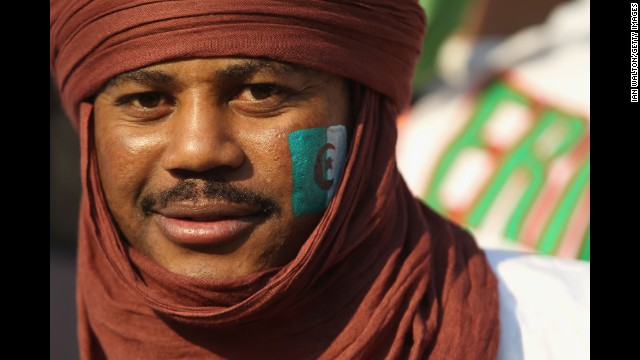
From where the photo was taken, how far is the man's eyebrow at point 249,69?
2367mm

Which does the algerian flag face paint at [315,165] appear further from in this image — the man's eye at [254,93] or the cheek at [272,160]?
the man's eye at [254,93]

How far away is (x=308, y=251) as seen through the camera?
7.99 ft

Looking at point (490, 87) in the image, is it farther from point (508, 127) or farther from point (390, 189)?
point (390, 189)

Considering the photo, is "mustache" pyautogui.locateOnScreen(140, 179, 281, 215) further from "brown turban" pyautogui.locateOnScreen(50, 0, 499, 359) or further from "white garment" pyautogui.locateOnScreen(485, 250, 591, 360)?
"white garment" pyautogui.locateOnScreen(485, 250, 591, 360)

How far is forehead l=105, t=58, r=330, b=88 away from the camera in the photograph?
236 centimetres

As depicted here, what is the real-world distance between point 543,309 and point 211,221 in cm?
99

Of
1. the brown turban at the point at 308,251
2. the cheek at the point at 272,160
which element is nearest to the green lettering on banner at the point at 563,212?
the brown turban at the point at 308,251

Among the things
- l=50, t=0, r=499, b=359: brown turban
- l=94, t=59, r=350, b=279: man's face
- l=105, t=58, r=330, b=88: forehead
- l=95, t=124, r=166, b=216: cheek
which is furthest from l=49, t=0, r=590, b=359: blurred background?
l=95, t=124, r=166, b=216: cheek

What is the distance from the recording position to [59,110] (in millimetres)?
6805

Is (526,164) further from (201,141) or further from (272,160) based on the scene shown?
(201,141)

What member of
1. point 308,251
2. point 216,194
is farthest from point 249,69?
point 308,251

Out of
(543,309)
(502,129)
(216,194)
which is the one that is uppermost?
(502,129)

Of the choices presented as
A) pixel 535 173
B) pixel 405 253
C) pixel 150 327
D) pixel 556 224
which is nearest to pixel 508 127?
pixel 535 173

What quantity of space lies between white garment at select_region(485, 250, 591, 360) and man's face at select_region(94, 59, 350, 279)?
0.65 meters
